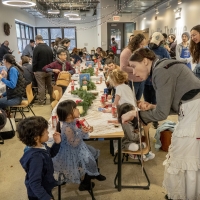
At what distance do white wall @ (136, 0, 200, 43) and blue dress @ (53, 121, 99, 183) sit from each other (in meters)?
5.68

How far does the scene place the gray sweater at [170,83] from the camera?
1630mm

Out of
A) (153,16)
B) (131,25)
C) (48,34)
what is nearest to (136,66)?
(153,16)

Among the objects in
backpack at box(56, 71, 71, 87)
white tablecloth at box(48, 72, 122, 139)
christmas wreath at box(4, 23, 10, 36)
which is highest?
christmas wreath at box(4, 23, 10, 36)

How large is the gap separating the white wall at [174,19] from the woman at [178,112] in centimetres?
549

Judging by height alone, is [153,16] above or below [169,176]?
above

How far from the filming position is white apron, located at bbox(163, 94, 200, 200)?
5.76 feet

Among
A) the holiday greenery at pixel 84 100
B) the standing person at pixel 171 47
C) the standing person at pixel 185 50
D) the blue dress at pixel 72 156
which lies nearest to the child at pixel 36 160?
the blue dress at pixel 72 156

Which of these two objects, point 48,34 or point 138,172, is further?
point 48,34

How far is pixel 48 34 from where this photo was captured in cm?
1661

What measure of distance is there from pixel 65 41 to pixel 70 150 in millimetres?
4499

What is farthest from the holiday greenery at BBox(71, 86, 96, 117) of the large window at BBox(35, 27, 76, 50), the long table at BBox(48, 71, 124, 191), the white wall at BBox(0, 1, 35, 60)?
the large window at BBox(35, 27, 76, 50)

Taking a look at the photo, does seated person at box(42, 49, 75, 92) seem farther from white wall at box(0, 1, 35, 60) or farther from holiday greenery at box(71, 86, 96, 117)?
white wall at box(0, 1, 35, 60)

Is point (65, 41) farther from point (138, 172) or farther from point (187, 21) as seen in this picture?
point (138, 172)

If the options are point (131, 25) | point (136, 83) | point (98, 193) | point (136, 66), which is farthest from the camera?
point (131, 25)
